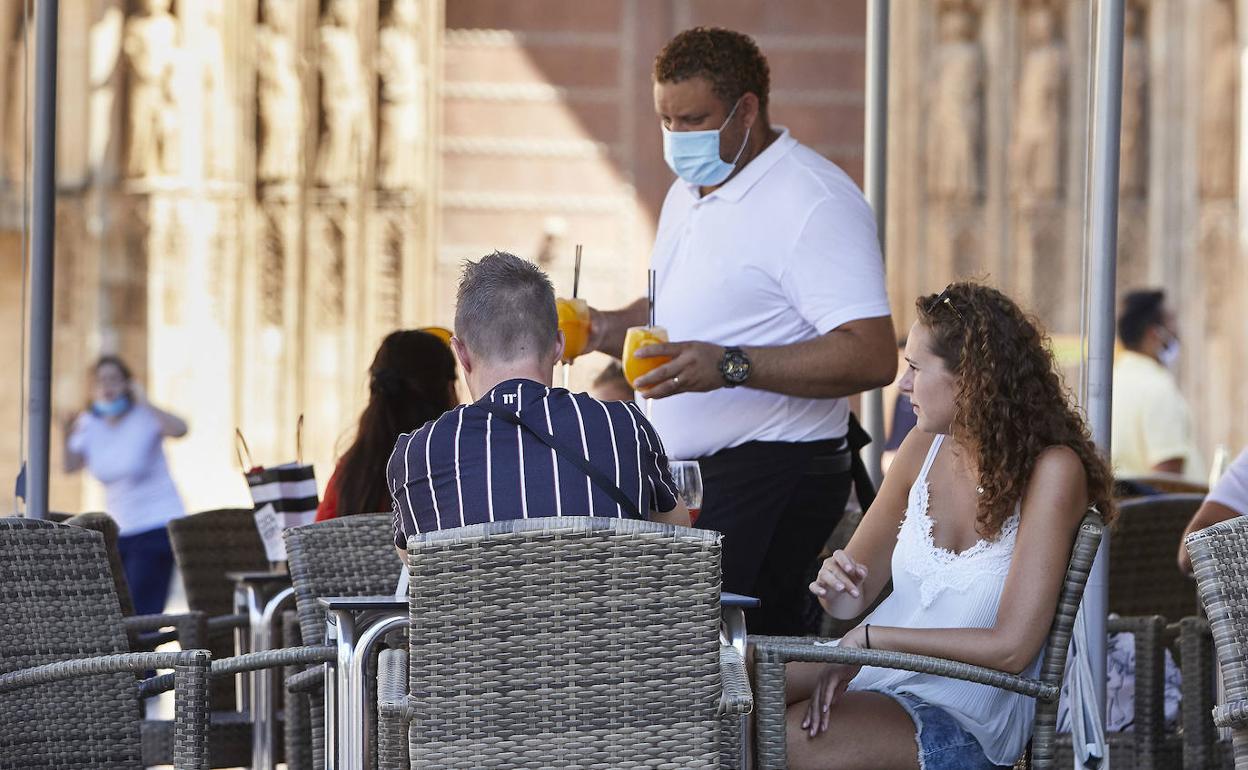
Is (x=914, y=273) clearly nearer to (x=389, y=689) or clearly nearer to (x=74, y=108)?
(x=74, y=108)

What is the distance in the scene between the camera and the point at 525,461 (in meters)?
2.95

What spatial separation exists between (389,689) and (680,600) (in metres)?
0.49

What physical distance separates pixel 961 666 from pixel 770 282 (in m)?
1.30

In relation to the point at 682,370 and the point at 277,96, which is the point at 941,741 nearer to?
the point at 682,370

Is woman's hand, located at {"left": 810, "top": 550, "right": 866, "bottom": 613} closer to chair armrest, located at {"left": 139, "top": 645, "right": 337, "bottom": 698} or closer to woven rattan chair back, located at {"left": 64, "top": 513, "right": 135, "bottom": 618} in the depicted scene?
chair armrest, located at {"left": 139, "top": 645, "right": 337, "bottom": 698}

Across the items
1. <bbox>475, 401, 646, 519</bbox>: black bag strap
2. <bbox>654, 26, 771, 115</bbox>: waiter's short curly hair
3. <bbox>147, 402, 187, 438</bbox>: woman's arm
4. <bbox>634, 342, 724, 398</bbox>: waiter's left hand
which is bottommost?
<bbox>147, 402, 187, 438</bbox>: woman's arm

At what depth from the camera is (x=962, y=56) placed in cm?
1110

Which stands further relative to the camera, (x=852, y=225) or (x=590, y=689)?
(x=852, y=225)

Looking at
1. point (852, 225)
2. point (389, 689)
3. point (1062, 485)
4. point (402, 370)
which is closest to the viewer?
point (389, 689)

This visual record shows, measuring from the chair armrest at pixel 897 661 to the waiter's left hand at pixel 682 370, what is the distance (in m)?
0.73

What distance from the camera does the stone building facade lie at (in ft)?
36.0

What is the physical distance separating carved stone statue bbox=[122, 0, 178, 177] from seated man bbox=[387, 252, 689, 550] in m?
8.27

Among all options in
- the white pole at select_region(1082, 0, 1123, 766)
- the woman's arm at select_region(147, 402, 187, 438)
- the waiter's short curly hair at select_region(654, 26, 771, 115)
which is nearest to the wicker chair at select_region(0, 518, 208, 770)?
the waiter's short curly hair at select_region(654, 26, 771, 115)

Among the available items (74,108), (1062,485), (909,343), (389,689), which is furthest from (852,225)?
(74,108)
